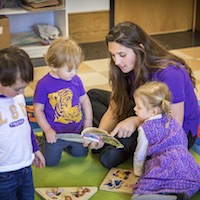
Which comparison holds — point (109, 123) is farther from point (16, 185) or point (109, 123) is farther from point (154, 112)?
point (16, 185)

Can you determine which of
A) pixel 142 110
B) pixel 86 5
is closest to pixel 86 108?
pixel 142 110

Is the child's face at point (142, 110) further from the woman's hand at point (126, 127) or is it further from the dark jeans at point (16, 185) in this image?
the dark jeans at point (16, 185)

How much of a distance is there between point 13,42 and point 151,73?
2039mm

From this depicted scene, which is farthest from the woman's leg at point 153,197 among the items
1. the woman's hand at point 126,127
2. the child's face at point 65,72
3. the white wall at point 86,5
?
the white wall at point 86,5

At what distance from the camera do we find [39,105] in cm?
195

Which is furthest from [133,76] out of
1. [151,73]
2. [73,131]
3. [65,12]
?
[65,12]

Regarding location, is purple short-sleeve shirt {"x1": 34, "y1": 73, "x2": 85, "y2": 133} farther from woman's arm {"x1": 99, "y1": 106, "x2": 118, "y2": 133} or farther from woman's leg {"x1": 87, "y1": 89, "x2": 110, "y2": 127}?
woman's leg {"x1": 87, "y1": 89, "x2": 110, "y2": 127}

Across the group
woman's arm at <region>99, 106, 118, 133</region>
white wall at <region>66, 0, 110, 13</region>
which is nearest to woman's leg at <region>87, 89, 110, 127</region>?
woman's arm at <region>99, 106, 118, 133</region>

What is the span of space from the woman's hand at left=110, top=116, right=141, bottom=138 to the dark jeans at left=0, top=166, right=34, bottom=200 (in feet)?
1.73

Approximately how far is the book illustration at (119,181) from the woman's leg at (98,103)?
34 cm

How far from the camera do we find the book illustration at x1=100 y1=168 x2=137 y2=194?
1.87m

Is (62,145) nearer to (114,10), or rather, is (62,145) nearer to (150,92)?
(150,92)

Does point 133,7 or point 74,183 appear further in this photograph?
point 133,7

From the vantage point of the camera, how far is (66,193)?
6.04 feet
